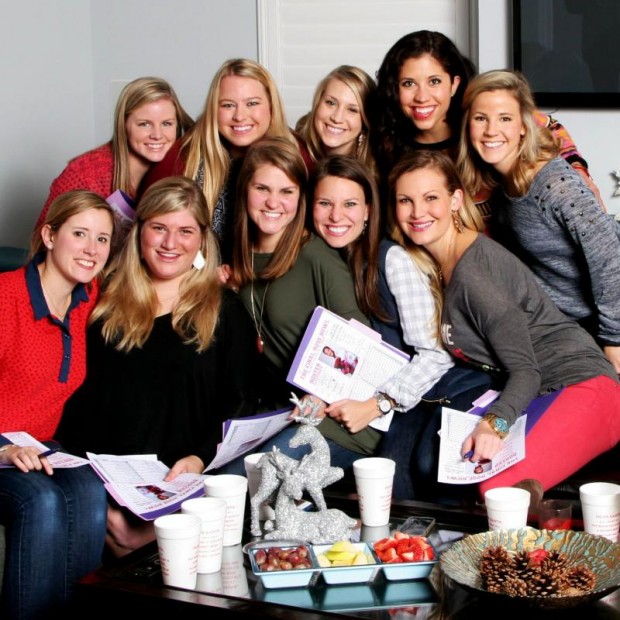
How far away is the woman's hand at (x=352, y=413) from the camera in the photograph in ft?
8.48

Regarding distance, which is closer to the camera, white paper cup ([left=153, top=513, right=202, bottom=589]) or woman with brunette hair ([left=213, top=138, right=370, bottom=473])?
white paper cup ([left=153, top=513, right=202, bottom=589])

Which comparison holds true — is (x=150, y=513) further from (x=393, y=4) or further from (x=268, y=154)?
(x=393, y=4)

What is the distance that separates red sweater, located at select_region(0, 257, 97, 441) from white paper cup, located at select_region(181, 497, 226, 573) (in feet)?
2.52

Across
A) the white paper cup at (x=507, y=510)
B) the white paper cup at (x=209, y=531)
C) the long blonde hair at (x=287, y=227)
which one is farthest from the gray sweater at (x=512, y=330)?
the white paper cup at (x=209, y=531)

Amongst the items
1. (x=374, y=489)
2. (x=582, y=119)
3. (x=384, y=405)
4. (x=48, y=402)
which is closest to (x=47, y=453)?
(x=48, y=402)

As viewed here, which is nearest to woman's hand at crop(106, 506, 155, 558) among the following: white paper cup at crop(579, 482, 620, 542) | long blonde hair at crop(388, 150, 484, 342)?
long blonde hair at crop(388, 150, 484, 342)

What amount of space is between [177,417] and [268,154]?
2.62 feet

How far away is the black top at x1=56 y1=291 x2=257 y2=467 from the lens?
2.51m

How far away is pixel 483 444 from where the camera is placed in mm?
2326

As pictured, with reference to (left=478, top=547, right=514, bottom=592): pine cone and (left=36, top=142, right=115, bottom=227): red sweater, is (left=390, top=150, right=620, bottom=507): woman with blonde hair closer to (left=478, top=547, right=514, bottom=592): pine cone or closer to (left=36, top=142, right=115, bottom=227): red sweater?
(left=478, top=547, right=514, bottom=592): pine cone

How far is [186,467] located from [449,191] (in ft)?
3.43

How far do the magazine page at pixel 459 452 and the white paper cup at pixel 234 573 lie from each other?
0.63 metres

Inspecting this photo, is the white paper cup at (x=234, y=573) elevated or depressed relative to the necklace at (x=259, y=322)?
Answer: depressed

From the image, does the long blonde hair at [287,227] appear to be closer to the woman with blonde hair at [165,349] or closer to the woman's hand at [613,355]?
the woman with blonde hair at [165,349]
